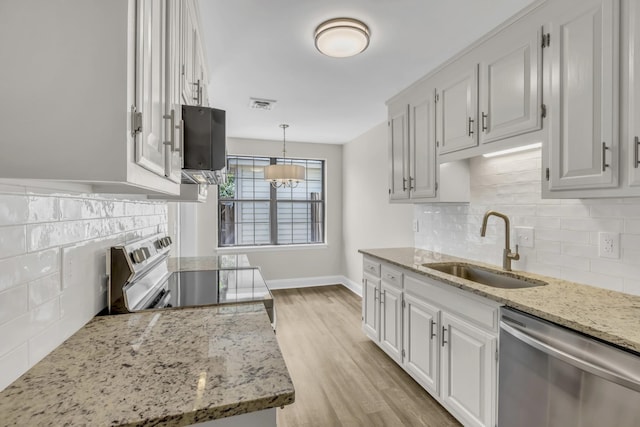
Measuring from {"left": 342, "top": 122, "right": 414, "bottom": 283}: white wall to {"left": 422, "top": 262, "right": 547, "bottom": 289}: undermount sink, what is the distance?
3.55 feet

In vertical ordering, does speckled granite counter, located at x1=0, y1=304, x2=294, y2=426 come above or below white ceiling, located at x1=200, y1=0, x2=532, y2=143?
below

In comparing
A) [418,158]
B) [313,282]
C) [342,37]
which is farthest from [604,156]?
[313,282]

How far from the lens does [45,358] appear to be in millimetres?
919

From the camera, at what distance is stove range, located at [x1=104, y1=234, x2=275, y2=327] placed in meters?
1.34

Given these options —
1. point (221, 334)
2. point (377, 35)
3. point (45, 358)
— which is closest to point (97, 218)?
point (45, 358)

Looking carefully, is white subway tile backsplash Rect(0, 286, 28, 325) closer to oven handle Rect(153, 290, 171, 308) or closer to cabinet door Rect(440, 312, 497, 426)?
oven handle Rect(153, 290, 171, 308)

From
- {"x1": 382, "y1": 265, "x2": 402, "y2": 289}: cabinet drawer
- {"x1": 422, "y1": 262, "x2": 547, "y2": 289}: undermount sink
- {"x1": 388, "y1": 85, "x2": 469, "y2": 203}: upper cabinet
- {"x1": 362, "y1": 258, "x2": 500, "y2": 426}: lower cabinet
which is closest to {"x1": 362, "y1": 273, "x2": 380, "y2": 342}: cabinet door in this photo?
{"x1": 362, "y1": 258, "x2": 500, "y2": 426}: lower cabinet

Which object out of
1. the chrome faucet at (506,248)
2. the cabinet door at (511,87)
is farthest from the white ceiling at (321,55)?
the chrome faucet at (506,248)

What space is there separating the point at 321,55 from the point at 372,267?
6.09 ft

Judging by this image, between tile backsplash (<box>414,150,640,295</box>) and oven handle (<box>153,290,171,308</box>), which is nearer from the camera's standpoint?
oven handle (<box>153,290,171,308</box>)

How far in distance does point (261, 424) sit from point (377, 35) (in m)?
2.21

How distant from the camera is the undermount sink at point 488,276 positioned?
1.96 meters

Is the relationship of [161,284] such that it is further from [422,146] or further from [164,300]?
[422,146]

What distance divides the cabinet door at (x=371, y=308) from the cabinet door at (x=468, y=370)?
89cm
